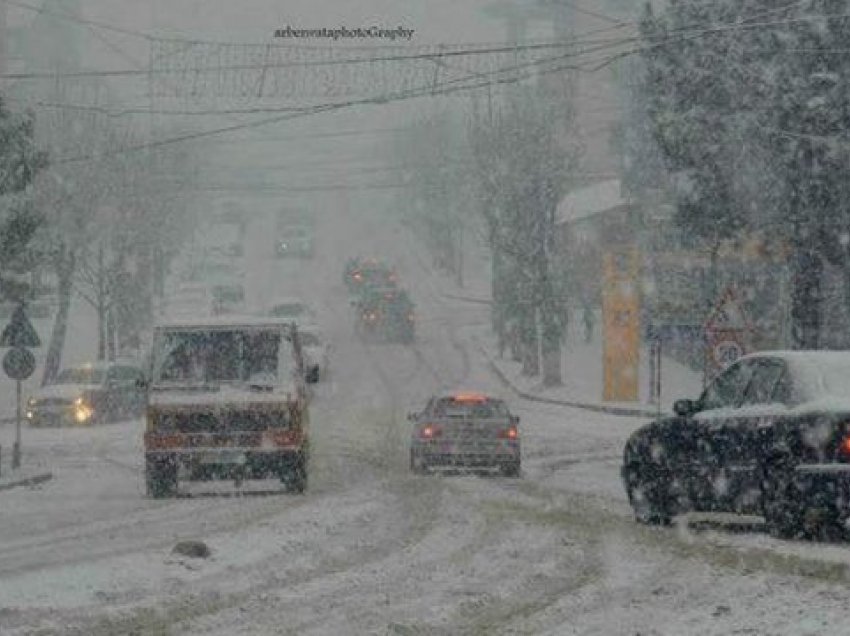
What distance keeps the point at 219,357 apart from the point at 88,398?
25849 mm

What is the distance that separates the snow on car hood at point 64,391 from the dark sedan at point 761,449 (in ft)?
110

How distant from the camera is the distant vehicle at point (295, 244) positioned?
393 ft

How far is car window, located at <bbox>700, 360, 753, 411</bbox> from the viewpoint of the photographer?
18.4m

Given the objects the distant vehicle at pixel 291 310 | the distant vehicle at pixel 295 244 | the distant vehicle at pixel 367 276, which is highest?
the distant vehicle at pixel 295 244

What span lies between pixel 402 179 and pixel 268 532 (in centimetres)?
12420

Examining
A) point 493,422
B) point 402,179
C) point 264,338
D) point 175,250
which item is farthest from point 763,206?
point 402,179

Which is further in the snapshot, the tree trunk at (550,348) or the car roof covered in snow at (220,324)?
the tree trunk at (550,348)

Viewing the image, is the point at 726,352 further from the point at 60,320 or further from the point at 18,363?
the point at 60,320

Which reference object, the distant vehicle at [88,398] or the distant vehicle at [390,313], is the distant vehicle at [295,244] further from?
the distant vehicle at [88,398]

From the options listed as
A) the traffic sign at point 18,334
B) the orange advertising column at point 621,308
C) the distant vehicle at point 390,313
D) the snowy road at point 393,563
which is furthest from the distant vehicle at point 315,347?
the snowy road at point 393,563

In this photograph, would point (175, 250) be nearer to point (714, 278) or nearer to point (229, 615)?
point (714, 278)

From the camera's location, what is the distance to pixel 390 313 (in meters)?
81.8

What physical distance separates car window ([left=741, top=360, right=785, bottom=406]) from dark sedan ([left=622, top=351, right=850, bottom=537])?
1cm

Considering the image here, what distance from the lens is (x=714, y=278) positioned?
53.5 meters
